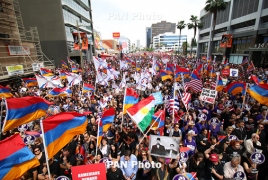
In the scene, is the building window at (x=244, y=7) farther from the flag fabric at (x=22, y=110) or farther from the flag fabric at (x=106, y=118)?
the flag fabric at (x=22, y=110)

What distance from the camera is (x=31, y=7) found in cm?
2981

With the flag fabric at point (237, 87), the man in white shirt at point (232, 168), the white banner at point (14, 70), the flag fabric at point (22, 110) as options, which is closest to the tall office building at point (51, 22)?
the white banner at point (14, 70)

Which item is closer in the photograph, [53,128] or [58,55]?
[53,128]

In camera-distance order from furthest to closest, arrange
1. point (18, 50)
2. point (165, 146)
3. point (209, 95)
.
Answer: point (18, 50)
point (209, 95)
point (165, 146)

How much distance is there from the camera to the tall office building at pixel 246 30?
28.2 m

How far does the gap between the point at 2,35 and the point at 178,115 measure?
21.0m

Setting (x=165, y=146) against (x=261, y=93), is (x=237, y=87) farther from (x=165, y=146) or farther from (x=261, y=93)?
(x=165, y=146)

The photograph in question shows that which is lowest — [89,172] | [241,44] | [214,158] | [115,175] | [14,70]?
[115,175]

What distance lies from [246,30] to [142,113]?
1519 inches

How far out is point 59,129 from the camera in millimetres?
4145

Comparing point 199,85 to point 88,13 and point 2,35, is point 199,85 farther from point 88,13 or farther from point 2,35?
point 88,13

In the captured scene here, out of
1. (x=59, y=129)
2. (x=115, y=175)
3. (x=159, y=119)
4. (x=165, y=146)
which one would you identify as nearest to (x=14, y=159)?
(x=59, y=129)

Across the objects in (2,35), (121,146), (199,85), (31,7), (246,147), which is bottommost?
(121,146)

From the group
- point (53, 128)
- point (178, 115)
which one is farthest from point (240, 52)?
point (53, 128)
